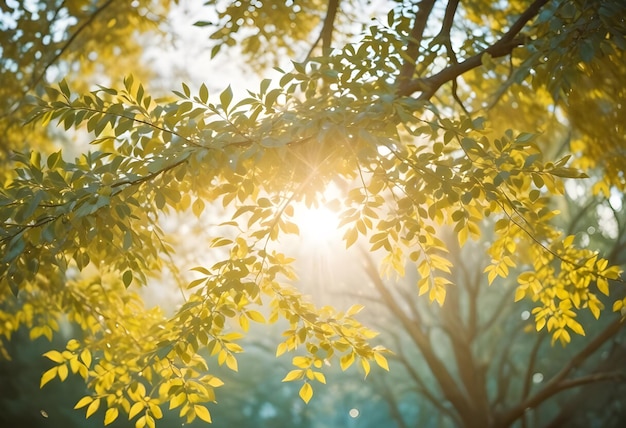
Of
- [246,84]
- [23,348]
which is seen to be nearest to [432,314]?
[246,84]

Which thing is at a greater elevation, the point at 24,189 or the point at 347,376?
the point at 347,376

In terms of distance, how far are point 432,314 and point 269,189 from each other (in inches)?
422

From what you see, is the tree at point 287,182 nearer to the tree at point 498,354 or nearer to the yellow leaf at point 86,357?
the yellow leaf at point 86,357

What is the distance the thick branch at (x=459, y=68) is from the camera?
4004 mm

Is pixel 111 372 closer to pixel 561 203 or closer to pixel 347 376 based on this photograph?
pixel 561 203

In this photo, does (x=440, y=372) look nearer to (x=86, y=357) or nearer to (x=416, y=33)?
(x=416, y=33)

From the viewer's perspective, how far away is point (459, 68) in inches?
161

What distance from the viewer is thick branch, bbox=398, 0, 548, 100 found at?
400 centimetres

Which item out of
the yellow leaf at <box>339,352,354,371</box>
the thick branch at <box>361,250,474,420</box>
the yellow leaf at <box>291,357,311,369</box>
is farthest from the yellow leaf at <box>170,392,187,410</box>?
the thick branch at <box>361,250,474,420</box>

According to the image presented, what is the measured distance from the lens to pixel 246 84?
8.14 metres

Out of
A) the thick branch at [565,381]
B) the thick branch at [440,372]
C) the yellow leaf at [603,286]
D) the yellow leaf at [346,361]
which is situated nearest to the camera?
the yellow leaf at [346,361]

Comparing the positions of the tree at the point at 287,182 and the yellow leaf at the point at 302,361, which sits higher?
the tree at the point at 287,182

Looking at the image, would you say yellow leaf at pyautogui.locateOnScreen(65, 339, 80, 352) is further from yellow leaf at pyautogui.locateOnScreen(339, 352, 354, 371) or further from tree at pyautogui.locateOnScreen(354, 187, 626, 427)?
A: tree at pyautogui.locateOnScreen(354, 187, 626, 427)

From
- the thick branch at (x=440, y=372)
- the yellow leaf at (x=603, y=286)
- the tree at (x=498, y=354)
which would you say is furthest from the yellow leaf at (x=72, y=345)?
the thick branch at (x=440, y=372)
